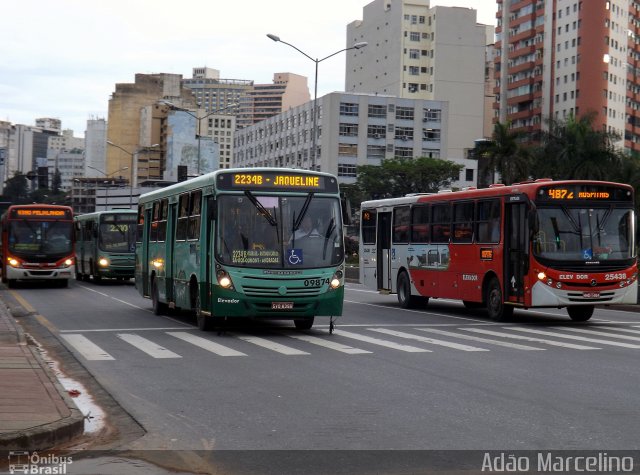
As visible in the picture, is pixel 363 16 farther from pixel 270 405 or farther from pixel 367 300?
pixel 270 405

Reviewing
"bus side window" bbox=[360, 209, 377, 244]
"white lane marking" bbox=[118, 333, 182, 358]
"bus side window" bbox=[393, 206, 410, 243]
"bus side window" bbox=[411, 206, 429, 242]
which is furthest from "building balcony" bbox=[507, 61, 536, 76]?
"white lane marking" bbox=[118, 333, 182, 358]

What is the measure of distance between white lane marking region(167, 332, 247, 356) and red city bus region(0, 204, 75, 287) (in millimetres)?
20501

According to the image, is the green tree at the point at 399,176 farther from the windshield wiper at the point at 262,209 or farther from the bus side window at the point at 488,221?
the windshield wiper at the point at 262,209

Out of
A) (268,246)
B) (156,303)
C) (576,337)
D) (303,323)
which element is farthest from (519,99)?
(268,246)

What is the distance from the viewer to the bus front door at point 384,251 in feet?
97.0

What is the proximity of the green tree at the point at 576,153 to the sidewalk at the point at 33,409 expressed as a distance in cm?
7000

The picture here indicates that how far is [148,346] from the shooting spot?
53.8 feet

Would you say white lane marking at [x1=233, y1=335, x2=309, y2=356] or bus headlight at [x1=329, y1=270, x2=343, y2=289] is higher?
bus headlight at [x1=329, y1=270, x2=343, y2=289]

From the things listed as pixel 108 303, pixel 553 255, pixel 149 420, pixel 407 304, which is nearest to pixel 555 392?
pixel 149 420

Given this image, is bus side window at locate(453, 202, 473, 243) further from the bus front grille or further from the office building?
the office building

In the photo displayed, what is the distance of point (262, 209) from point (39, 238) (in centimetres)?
2228

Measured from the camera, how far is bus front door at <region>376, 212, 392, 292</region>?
29578 millimetres

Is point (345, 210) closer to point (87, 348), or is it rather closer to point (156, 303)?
point (87, 348)

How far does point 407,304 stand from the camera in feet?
92.4
